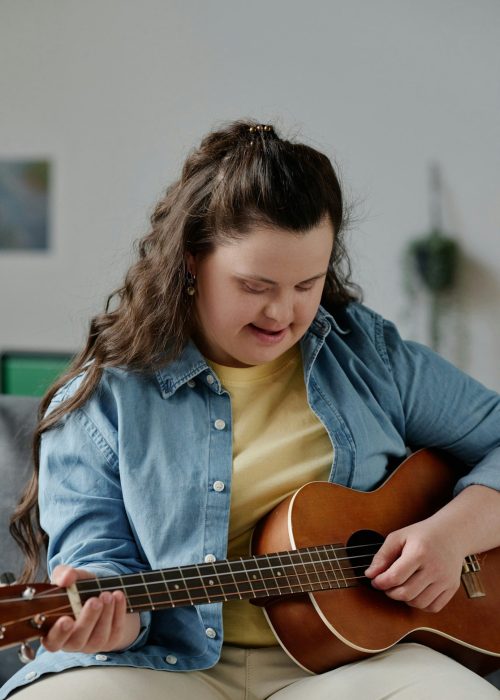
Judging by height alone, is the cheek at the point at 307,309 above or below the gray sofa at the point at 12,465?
above

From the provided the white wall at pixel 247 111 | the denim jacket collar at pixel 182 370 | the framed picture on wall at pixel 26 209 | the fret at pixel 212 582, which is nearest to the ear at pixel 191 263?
the denim jacket collar at pixel 182 370

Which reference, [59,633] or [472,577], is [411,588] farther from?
[59,633]

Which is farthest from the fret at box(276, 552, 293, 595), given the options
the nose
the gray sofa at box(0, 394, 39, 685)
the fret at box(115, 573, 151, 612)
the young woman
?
the gray sofa at box(0, 394, 39, 685)

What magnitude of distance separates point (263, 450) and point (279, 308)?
224 mm

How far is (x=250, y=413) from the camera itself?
1.45 meters

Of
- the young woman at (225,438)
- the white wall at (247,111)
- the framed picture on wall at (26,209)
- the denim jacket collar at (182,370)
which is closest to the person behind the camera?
the young woman at (225,438)

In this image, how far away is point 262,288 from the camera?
4.37ft

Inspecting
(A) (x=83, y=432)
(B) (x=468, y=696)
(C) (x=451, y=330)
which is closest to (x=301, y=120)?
(C) (x=451, y=330)

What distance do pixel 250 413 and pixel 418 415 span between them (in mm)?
297

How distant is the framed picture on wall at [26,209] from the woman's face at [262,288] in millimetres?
2547

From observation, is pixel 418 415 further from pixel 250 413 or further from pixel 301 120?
pixel 301 120

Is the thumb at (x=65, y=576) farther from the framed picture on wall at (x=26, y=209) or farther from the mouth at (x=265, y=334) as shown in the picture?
the framed picture on wall at (x=26, y=209)

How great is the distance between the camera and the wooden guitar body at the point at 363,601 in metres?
1.28

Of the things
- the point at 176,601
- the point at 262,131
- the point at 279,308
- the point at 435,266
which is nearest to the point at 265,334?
the point at 279,308
